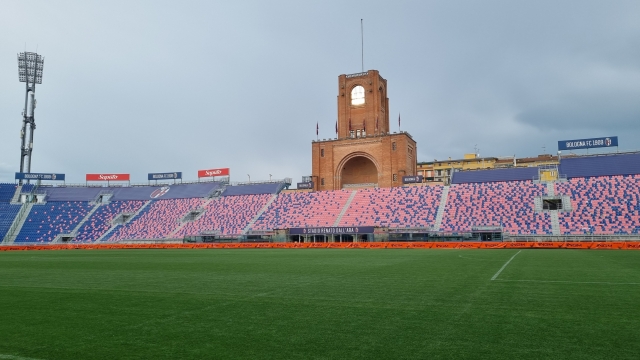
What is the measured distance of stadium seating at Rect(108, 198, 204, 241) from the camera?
67.6 metres

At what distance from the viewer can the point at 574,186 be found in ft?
184

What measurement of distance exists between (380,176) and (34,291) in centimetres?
6020

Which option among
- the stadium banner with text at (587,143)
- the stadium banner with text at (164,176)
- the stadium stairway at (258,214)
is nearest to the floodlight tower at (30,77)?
the stadium banner with text at (164,176)

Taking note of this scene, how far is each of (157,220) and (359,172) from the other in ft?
113

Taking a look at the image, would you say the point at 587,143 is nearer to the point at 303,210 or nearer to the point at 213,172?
the point at 303,210

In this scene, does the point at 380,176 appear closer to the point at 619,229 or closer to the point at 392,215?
the point at 392,215

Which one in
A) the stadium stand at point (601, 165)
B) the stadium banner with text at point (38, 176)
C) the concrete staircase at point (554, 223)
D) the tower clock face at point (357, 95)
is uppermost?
the tower clock face at point (357, 95)

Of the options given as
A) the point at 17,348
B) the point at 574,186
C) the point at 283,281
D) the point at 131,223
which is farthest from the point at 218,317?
the point at 131,223

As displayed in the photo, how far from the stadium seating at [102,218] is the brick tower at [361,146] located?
33.4 m

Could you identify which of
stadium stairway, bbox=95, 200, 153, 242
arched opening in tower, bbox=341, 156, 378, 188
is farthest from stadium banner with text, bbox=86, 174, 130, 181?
arched opening in tower, bbox=341, 156, 378, 188

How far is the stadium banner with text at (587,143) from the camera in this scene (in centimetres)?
6119

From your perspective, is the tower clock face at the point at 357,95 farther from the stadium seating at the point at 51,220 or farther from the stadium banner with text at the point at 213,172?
the stadium seating at the point at 51,220

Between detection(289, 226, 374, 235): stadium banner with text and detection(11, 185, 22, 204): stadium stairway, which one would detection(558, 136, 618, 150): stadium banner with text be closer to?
detection(289, 226, 374, 235): stadium banner with text

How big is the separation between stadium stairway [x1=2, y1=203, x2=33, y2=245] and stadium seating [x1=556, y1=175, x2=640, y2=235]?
249 ft
